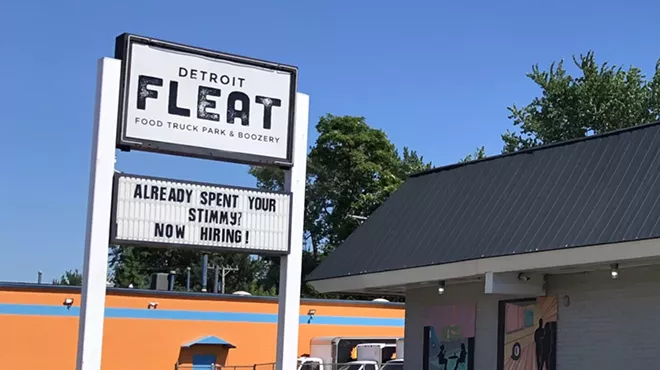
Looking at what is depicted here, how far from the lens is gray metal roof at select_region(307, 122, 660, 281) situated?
14.6m

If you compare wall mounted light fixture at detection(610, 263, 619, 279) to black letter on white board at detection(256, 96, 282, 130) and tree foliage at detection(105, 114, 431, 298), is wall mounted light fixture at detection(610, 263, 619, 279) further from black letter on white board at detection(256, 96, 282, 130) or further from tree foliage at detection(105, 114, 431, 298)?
tree foliage at detection(105, 114, 431, 298)

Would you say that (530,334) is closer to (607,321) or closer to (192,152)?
(607,321)

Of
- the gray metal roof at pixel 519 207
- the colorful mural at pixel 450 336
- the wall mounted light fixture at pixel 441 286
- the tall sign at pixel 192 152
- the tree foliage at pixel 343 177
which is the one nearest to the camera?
the tall sign at pixel 192 152

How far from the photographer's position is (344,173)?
5409 centimetres

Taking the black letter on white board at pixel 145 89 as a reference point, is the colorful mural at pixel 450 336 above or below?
below

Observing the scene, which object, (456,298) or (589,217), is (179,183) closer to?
(589,217)

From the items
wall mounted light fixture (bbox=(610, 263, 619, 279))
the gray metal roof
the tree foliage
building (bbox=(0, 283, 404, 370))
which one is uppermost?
the tree foliage

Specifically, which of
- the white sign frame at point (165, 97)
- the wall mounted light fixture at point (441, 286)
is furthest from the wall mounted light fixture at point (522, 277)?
the white sign frame at point (165, 97)

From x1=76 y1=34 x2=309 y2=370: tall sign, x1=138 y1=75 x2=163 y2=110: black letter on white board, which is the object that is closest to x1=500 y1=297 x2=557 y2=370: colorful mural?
x1=76 y1=34 x2=309 y2=370: tall sign

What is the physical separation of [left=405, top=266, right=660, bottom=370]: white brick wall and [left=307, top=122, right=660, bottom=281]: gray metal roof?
1169 millimetres

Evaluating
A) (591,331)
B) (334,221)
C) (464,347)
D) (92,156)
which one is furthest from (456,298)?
(334,221)

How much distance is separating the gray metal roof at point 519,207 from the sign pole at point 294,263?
13.0 ft

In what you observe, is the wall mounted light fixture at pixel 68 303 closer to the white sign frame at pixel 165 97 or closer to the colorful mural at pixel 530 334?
the colorful mural at pixel 530 334

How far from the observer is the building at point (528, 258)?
48.1 ft
